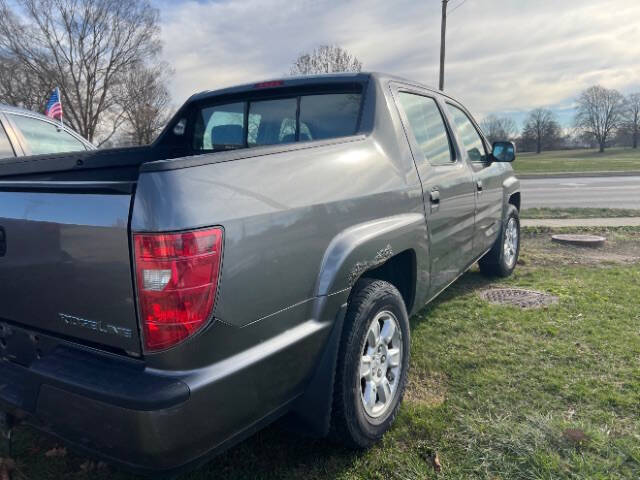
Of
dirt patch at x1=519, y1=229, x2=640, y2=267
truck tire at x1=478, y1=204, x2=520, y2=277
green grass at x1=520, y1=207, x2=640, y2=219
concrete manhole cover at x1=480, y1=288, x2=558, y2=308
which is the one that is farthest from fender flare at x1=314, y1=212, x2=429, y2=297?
green grass at x1=520, y1=207, x2=640, y2=219

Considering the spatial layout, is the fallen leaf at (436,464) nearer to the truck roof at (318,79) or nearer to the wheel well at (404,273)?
the wheel well at (404,273)

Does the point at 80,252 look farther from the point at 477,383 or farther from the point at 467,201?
the point at 467,201

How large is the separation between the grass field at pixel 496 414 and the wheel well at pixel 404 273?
63cm

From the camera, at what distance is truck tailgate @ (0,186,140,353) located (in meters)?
1.59

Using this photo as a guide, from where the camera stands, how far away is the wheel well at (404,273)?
9.34ft

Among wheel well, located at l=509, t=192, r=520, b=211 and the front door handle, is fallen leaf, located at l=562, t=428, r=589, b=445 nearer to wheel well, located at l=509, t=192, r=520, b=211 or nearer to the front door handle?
the front door handle

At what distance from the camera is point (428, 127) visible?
338cm

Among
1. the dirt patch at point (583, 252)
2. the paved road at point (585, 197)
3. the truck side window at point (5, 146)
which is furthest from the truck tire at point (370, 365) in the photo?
the paved road at point (585, 197)

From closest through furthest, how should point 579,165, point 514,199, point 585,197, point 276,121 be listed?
point 276,121 → point 514,199 → point 585,197 → point 579,165

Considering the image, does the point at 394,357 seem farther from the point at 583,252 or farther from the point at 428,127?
the point at 583,252

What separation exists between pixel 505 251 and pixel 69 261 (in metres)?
4.71

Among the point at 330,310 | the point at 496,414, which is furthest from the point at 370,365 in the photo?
the point at 496,414

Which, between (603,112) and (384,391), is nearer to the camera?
(384,391)

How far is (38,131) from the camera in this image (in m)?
5.80
